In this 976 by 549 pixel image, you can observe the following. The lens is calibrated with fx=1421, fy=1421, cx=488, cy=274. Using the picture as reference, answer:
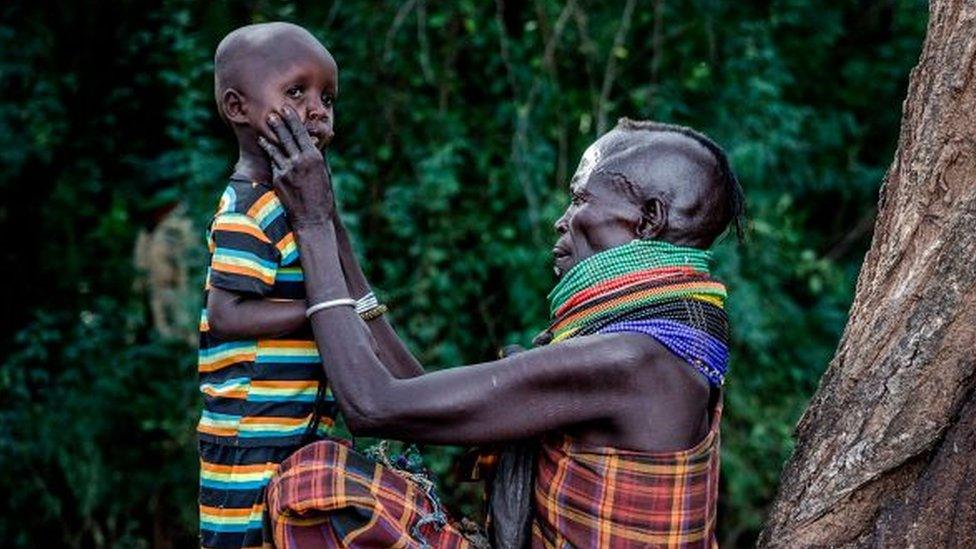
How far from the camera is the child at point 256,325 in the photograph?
8.02 ft

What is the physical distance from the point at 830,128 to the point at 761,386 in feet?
4.50

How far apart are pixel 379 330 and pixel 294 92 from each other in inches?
20.2

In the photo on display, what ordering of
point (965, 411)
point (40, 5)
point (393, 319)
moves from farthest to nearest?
point (40, 5)
point (393, 319)
point (965, 411)

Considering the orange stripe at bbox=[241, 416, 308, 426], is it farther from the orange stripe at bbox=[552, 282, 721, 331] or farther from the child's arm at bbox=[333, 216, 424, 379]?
the orange stripe at bbox=[552, 282, 721, 331]

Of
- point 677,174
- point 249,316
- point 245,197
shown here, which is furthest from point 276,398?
point 677,174

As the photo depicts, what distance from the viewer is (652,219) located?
2510 millimetres

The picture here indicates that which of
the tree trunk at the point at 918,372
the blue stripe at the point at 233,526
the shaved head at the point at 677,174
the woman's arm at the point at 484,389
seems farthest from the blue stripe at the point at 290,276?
the tree trunk at the point at 918,372

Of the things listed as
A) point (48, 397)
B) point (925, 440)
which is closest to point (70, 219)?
point (48, 397)

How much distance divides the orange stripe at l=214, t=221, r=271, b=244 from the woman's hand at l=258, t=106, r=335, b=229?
0.06 metres

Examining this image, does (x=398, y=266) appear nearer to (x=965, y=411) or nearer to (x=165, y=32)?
(x=165, y=32)

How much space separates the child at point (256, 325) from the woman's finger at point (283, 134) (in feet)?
0.05

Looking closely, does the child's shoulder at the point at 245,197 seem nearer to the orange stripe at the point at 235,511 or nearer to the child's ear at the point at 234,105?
the child's ear at the point at 234,105

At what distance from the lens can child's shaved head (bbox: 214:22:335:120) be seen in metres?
2.53

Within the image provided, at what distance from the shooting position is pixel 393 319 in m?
5.65
